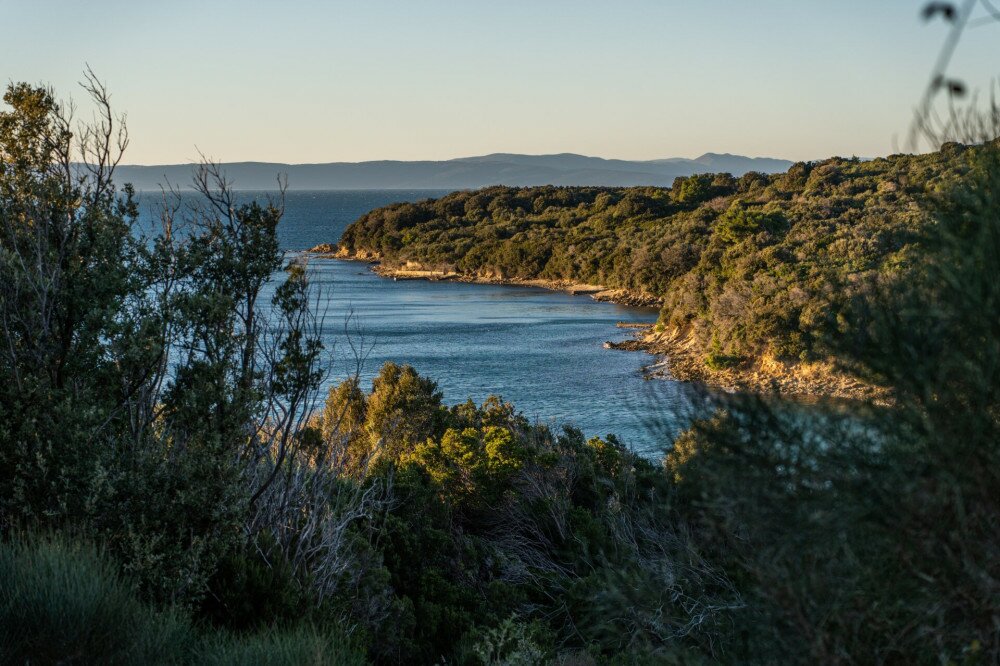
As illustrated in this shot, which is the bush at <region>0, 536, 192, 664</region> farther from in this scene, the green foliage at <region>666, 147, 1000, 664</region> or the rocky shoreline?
the rocky shoreline

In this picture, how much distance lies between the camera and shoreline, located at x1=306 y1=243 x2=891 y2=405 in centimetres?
512

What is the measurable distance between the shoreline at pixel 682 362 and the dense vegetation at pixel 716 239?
0.80 feet

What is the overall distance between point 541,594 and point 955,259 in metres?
9.25

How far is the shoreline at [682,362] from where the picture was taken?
5.12 meters

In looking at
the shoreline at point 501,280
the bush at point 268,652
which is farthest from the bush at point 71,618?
the shoreline at point 501,280

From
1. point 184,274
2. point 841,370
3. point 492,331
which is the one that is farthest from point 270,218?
point 492,331

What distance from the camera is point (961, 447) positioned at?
401 cm

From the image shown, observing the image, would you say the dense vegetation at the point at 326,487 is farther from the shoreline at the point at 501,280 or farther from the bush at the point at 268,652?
the shoreline at the point at 501,280

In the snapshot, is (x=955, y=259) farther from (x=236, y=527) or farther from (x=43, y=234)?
(x=43, y=234)

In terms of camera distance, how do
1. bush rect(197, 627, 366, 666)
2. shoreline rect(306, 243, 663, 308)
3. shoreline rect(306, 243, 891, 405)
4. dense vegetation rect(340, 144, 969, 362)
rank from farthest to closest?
shoreline rect(306, 243, 663, 308), dense vegetation rect(340, 144, 969, 362), bush rect(197, 627, 366, 666), shoreline rect(306, 243, 891, 405)

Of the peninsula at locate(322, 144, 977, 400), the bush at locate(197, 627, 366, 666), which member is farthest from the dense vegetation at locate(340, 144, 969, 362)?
the bush at locate(197, 627, 366, 666)

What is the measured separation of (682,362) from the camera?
1721 inches

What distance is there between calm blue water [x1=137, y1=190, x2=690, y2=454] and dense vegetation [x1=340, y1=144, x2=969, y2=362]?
4.28 m

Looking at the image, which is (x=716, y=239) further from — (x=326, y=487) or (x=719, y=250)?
(x=326, y=487)
